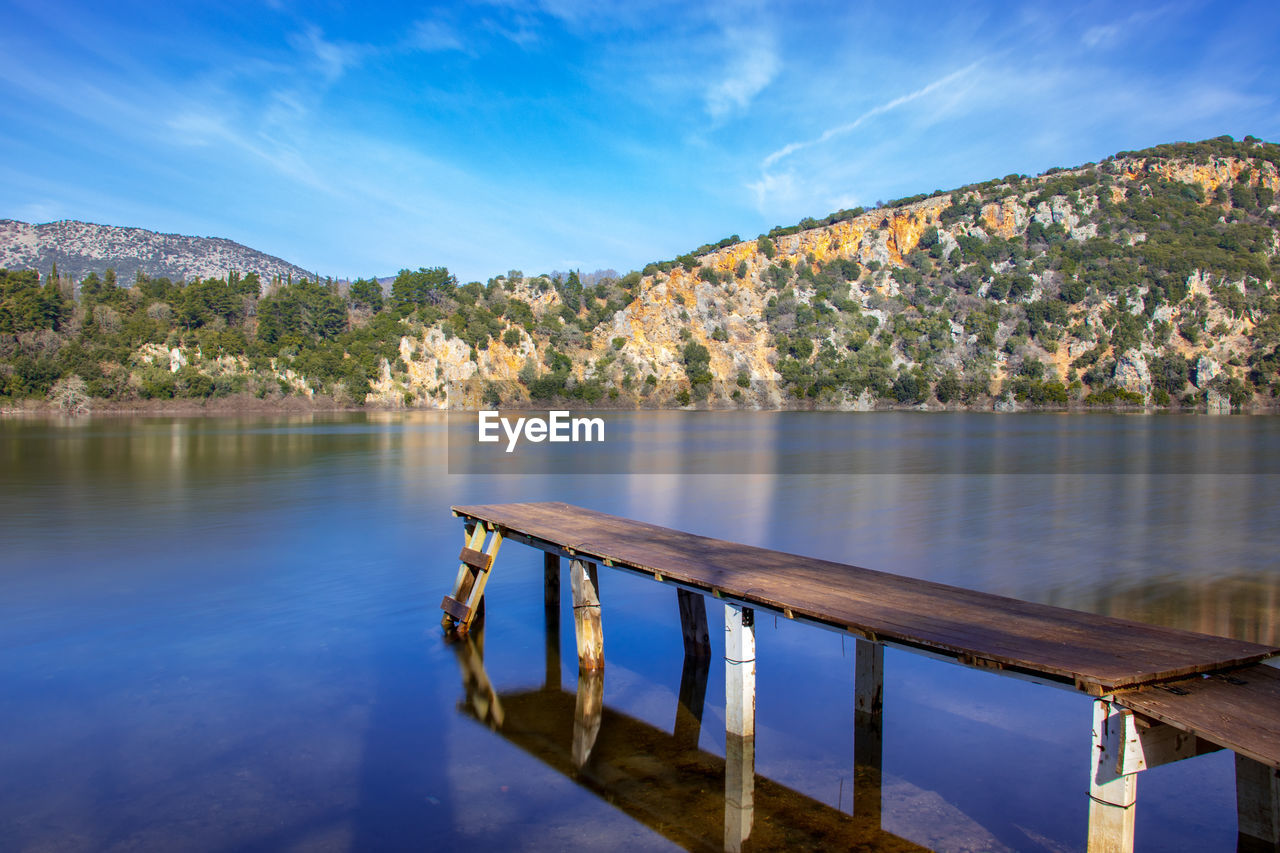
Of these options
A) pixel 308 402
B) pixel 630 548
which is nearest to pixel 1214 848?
pixel 630 548

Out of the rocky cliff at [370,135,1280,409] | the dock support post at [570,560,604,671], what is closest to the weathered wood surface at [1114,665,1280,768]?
the dock support post at [570,560,604,671]

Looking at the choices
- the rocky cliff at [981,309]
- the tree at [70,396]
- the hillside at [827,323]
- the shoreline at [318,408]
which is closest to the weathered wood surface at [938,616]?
the shoreline at [318,408]

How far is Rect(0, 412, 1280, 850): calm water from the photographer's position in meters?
5.55

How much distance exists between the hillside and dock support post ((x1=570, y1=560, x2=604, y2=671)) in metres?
86.4

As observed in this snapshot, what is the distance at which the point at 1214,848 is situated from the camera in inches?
200

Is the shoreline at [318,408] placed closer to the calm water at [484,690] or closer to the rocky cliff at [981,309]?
the rocky cliff at [981,309]

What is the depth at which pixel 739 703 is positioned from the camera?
6305 mm

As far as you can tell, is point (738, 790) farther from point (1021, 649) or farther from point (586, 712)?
point (1021, 649)

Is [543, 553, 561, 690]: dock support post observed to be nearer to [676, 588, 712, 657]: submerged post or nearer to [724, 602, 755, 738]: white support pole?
[676, 588, 712, 657]: submerged post

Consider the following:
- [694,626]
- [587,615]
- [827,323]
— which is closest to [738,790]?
[587,615]

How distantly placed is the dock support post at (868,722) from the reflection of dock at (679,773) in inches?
0.6

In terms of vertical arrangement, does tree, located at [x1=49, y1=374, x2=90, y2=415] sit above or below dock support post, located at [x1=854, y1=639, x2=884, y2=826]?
above

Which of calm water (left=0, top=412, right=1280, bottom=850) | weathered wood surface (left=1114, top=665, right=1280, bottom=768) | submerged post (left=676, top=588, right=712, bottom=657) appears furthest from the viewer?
submerged post (left=676, top=588, right=712, bottom=657)

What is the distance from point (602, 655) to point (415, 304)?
343 feet
